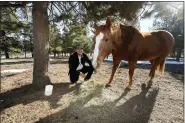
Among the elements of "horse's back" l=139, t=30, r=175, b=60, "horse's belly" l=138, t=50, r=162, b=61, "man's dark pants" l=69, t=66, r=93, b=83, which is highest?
"horse's back" l=139, t=30, r=175, b=60

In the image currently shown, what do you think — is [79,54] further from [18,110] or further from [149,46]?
[18,110]

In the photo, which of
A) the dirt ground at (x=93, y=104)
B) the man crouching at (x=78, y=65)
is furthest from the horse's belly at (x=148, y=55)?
the man crouching at (x=78, y=65)

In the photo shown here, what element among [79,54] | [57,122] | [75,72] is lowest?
[57,122]

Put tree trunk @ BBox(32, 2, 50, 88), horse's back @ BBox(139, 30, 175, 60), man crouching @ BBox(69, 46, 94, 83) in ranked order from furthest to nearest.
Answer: man crouching @ BBox(69, 46, 94, 83)
tree trunk @ BBox(32, 2, 50, 88)
horse's back @ BBox(139, 30, 175, 60)

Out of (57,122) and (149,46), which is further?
(149,46)

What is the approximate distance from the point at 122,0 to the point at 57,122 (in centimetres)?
351

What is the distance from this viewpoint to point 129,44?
6137 mm

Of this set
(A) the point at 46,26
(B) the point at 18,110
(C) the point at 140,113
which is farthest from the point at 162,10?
(B) the point at 18,110

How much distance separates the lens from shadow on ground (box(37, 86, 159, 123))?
14.5 ft

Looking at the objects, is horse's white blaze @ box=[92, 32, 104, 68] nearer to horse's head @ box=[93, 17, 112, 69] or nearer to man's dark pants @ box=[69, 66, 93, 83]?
horse's head @ box=[93, 17, 112, 69]

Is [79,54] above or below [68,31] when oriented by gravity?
below

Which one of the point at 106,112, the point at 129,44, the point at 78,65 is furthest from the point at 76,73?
the point at 106,112

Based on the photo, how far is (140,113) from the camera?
4.81 meters

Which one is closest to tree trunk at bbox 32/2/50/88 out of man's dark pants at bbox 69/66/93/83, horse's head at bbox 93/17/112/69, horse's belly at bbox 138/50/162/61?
man's dark pants at bbox 69/66/93/83
